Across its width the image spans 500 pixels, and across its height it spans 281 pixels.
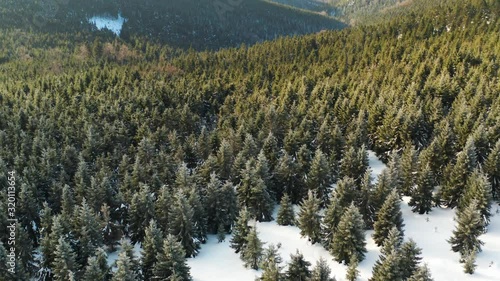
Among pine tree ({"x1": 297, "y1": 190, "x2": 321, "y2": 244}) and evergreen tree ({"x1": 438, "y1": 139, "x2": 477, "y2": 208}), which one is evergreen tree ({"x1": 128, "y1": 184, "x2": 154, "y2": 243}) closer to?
pine tree ({"x1": 297, "y1": 190, "x2": 321, "y2": 244})

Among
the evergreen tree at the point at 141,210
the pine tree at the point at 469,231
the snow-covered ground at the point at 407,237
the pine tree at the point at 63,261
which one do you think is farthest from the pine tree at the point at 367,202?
the pine tree at the point at 63,261

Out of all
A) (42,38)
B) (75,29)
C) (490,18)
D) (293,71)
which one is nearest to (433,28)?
(490,18)

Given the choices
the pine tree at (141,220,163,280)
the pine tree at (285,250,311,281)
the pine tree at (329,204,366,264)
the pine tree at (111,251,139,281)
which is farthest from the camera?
the pine tree at (141,220,163,280)

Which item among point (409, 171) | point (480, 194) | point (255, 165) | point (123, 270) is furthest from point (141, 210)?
point (480, 194)

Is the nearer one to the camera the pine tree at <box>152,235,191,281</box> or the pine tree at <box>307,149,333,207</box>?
→ the pine tree at <box>152,235,191,281</box>

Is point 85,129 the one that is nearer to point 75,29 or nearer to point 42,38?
point 42,38

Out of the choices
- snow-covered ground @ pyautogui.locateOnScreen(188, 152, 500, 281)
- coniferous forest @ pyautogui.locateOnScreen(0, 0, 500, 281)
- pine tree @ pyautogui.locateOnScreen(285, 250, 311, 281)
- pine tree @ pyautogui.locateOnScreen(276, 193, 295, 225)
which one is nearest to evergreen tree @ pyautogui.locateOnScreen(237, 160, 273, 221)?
coniferous forest @ pyautogui.locateOnScreen(0, 0, 500, 281)

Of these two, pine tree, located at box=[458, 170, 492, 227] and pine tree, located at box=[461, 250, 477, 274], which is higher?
pine tree, located at box=[458, 170, 492, 227]
